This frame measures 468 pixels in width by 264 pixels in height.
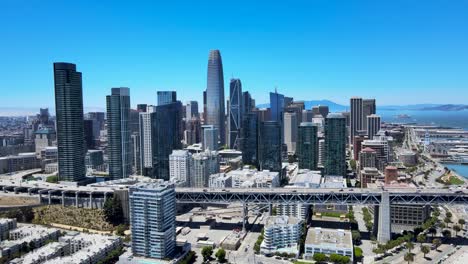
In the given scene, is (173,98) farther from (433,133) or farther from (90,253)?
(433,133)

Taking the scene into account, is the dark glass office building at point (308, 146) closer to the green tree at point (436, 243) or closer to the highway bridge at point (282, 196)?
the highway bridge at point (282, 196)

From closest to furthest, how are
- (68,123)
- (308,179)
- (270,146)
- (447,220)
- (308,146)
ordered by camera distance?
(447,220)
(308,179)
(68,123)
(308,146)
(270,146)

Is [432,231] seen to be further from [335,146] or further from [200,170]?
[200,170]

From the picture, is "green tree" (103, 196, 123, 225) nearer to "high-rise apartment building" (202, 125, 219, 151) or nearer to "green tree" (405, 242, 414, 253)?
"green tree" (405, 242, 414, 253)

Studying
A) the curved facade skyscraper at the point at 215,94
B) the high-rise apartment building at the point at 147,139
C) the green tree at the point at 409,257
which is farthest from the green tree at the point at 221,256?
the curved facade skyscraper at the point at 215,94

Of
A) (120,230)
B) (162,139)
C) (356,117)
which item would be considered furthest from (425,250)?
(356,117)

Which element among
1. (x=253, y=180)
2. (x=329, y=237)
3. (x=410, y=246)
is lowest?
(x=410, y=246)
